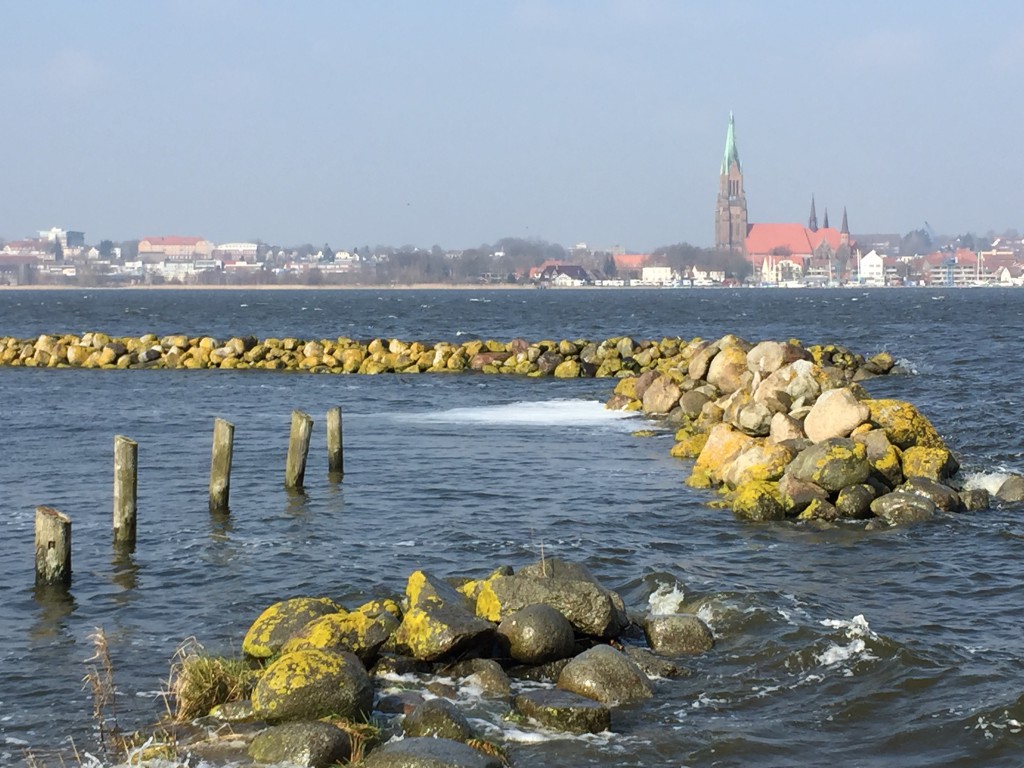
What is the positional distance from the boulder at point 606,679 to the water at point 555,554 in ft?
0.69

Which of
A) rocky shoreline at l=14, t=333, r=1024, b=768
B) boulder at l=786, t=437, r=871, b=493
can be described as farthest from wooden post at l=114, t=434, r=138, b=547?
boulder at l=786, t=437, r=871, b=493

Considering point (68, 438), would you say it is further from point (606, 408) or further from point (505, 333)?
point (505, 333)

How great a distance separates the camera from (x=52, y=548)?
15305mm

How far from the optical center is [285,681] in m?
10.9

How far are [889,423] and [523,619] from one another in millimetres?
11139

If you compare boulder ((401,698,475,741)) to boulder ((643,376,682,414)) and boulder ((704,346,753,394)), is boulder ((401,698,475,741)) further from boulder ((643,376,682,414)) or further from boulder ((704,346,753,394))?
boulder ((643,376,682,414))

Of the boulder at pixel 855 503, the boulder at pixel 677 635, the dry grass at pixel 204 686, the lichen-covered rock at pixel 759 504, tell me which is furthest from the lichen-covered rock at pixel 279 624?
the boulder at pixel 855 503

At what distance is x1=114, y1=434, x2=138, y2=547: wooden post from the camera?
1750cm

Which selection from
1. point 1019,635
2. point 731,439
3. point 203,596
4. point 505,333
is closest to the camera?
point 1019,635

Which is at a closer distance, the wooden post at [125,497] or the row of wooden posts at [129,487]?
the row of wooden posts at [129,487]

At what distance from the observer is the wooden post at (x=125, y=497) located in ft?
57.4

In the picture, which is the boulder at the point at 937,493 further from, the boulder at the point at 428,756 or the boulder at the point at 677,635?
the boulder at the point at 428,756

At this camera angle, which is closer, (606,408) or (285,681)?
(285,681)

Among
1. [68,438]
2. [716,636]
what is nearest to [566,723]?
[716,636]
